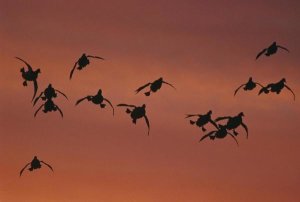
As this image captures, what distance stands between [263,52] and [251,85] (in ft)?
5.69

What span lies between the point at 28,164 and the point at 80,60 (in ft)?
21.3

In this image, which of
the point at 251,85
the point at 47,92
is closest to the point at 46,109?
the point at 47,92

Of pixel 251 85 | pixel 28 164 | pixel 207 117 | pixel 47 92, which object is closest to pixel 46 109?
pixel 47 92

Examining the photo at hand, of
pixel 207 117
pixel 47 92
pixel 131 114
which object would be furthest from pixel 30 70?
pixel 207 117

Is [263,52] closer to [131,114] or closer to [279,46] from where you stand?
[279,46]

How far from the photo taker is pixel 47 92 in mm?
28516

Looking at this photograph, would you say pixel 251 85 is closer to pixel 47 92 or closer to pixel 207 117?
pixel 207 117

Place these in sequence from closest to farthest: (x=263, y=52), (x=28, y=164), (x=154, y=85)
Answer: (x=154, y=85) → (x=263, y=52) → (x=28, y=164)

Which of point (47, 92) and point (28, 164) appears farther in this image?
point (28, 164)

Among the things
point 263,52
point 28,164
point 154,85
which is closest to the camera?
point 154,85

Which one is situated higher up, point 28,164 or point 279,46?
point 279,46

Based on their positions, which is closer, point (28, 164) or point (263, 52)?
point (263, 52)

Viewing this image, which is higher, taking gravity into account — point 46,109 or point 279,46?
point 279,46

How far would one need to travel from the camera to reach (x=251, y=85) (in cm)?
2880
